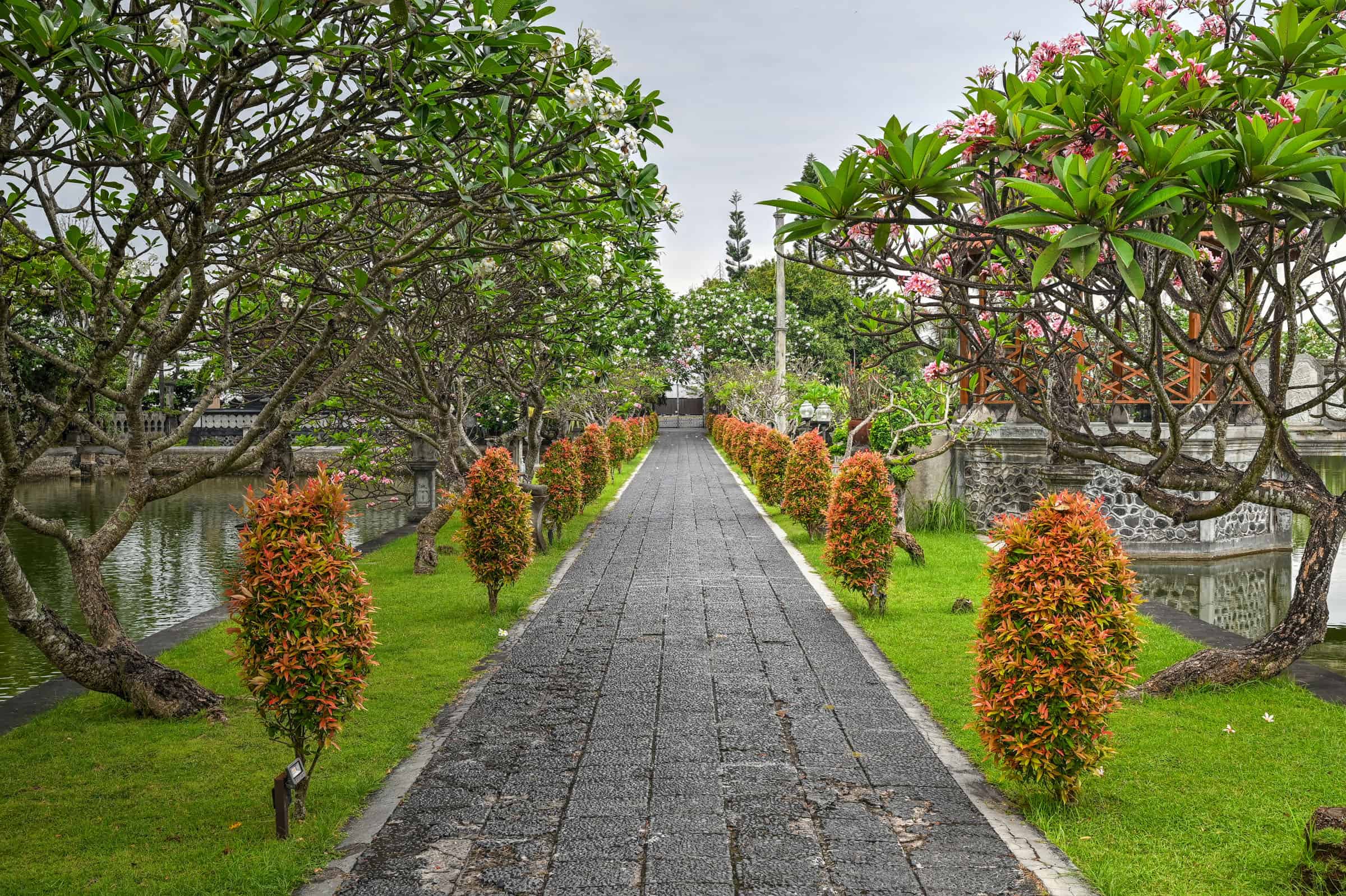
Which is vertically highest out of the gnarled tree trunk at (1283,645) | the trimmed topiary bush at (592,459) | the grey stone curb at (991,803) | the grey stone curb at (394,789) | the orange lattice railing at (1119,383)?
the orange lattice railing at (1119,383)

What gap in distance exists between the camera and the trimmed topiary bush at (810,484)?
13.1 metres

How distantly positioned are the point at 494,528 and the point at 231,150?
4.58 meters

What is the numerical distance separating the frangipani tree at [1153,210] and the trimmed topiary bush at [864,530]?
2.44 m

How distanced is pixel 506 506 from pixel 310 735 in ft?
14.8

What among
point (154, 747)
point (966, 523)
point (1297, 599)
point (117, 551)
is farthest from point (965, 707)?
point (117, 551)

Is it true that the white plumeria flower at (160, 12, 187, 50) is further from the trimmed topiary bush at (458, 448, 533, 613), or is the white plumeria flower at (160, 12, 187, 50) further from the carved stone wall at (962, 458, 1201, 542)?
the carved stone wall at (962, 458, 1201, 542)

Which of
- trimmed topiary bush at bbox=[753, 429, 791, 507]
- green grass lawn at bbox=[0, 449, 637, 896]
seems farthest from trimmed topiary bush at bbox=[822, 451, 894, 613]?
trimmed topiary bush at bbox=[753, 429, 791, 507]

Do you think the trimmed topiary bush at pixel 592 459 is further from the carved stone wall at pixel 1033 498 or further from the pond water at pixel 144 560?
the carved stone wall at pixel 1033 498

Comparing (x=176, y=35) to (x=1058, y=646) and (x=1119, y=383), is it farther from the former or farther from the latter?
(x=1119, y=383)

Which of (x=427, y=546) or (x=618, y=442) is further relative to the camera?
(x=618, y=442)

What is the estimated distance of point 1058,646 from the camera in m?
4.25

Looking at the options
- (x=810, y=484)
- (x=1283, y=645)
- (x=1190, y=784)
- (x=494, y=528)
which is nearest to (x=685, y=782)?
(x=1190, y=784)

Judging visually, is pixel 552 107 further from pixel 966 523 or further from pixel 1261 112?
pixel 966 523

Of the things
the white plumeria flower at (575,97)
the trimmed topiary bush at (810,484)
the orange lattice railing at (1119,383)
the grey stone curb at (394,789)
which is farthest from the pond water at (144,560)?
the trimmed topiary bush at (810,484)
